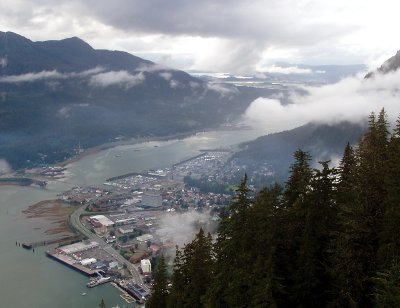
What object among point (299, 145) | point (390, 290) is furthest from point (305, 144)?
point (390, 290)

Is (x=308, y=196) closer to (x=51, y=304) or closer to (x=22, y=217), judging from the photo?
(x=51, y=304)

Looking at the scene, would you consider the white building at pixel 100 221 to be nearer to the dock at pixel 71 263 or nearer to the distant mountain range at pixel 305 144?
the dock at pixel 71 263

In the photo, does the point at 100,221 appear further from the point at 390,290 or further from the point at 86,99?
the point at 86,99

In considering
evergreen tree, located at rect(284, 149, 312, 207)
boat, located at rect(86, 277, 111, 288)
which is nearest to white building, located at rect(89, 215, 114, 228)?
boat, located at rect(86, 277, 111, 288)

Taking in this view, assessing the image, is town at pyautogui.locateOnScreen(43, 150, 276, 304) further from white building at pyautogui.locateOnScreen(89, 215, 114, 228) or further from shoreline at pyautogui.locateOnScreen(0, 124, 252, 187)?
shoreline at pyautogui.locateOnScreen(0, 124, 252, 187)

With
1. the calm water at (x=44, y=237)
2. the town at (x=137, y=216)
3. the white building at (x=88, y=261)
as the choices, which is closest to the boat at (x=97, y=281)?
the town at (x=137, y=216)
